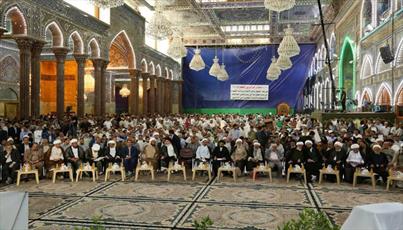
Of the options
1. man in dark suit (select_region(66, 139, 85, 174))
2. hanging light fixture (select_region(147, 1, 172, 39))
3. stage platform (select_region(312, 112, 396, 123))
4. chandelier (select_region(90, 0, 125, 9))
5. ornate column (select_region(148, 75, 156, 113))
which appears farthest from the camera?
ornate column (select_region(148, 75, 156, 113))

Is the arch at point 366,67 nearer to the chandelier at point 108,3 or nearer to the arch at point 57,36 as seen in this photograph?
the chandelier at point 108,3

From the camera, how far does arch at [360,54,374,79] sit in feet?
40.3

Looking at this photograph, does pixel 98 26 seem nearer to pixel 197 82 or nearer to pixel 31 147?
pixel 31 147

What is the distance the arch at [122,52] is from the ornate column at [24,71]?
5579 millimetres

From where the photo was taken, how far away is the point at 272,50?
2481 centimetres

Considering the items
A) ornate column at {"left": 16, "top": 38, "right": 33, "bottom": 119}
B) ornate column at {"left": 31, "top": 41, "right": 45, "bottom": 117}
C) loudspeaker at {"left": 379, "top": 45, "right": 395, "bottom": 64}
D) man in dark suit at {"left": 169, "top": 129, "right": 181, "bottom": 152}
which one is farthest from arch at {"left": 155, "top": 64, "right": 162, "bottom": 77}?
loudspeaker at {"left": 379, "top": 45, "right": 395, "bottom": 64}

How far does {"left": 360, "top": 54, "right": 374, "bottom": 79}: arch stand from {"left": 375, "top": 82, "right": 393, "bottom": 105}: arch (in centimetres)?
89

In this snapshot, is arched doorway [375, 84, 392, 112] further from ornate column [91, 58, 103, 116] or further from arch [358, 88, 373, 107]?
ornate column [91, 58, 103, 116]

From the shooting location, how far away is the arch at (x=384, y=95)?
10.5 m

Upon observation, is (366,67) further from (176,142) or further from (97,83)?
(97,83)

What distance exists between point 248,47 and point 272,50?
1500mm

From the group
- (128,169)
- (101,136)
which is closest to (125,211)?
(128,169)

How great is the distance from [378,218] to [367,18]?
12.0m

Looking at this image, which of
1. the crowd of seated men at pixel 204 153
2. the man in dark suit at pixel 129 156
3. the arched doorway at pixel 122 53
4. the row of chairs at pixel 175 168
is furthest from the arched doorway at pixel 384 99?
the arched doorway at pixel 122 53
